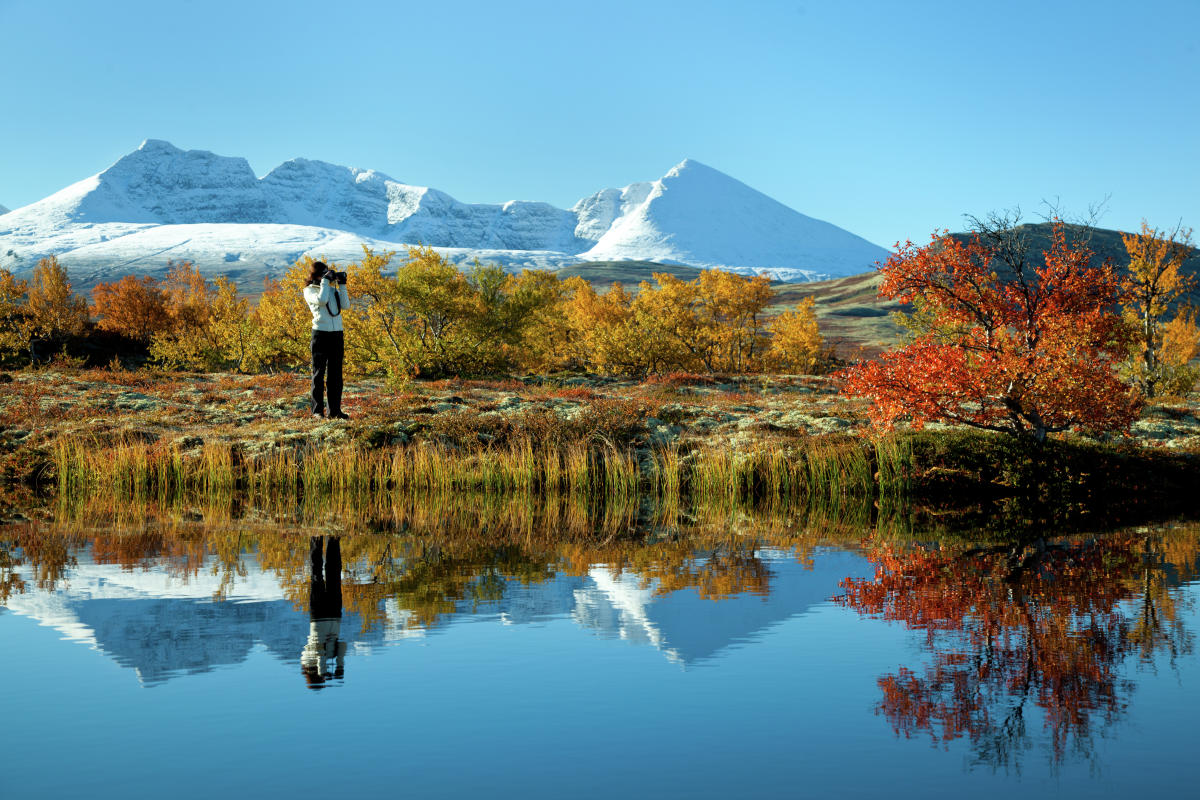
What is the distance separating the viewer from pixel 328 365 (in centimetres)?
2142

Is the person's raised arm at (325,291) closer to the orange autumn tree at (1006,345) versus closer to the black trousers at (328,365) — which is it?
the black trousers at (328,365)

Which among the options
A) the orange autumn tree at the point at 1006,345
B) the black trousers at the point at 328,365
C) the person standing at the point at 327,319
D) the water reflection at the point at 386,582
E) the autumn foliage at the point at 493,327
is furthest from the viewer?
the autumn foliage at the point at 493,327

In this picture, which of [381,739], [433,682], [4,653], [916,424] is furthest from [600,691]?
[916,424]

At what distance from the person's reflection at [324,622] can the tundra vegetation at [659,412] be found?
8.32 m

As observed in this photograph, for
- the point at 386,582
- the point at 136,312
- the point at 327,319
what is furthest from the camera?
the point at 136,312

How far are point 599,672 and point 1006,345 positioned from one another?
518 inches

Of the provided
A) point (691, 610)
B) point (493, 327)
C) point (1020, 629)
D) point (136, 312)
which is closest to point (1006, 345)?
point (1020, 629)

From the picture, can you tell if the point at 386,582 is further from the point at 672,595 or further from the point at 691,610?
the point at 691,610

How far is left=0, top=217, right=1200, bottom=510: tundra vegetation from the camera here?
18609 millimetres

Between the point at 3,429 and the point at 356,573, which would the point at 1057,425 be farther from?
the point at 3,429

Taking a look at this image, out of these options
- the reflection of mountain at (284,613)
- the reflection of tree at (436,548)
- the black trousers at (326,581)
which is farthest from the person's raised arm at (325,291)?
the reflection of mountain at (284,613)

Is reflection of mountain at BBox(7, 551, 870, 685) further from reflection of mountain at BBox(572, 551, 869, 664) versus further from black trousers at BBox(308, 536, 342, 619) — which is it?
black trousers at BBox(308, 536, 342, 619)

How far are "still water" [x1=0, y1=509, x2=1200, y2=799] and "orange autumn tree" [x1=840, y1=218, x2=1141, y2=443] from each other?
16.2 ft

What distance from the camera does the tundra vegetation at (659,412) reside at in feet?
61.1
